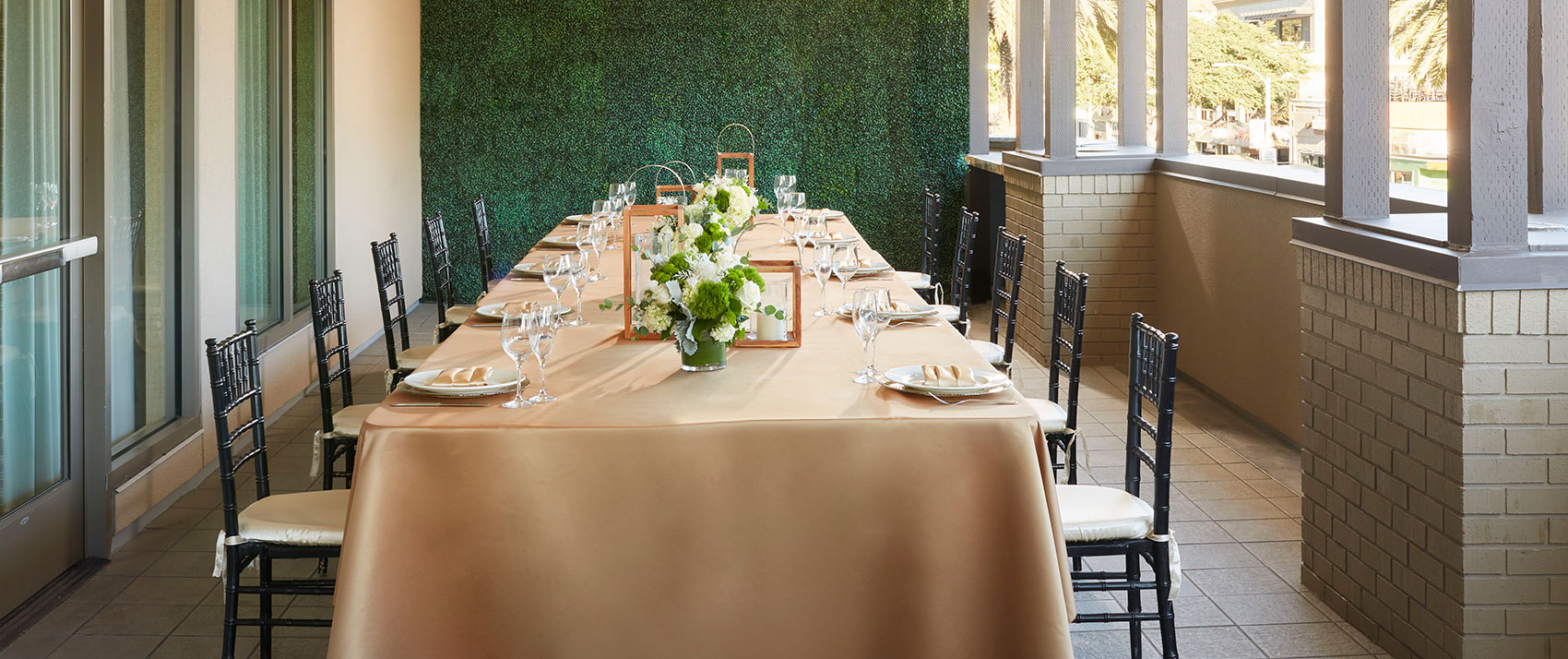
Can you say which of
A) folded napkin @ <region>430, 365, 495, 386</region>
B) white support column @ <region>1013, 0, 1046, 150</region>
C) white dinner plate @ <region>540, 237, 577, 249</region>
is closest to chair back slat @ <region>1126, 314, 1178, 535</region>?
folded napkin @ <region>430, 365, 495, 386</region>

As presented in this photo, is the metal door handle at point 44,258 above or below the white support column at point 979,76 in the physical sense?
below

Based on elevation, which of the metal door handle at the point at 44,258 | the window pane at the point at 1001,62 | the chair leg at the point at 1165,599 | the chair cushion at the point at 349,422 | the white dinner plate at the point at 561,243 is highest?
the window pane at the point at 1001,62

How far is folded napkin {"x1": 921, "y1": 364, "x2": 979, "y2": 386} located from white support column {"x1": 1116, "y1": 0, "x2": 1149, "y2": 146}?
5022 millimetres

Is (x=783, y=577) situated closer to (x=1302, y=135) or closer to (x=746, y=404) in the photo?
(x=746, y=404)

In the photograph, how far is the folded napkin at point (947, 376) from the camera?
2787 millimetres

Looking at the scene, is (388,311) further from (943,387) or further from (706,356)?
(943,387)

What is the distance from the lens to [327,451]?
3.80 m

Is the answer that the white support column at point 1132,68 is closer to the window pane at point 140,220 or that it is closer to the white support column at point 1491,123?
the white support column at point 1491,123

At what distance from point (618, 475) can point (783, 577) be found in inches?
15.4

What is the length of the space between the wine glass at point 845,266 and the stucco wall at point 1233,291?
1.77 metres

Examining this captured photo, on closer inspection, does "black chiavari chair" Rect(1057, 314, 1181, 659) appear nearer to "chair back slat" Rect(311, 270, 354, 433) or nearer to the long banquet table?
the long banquet table

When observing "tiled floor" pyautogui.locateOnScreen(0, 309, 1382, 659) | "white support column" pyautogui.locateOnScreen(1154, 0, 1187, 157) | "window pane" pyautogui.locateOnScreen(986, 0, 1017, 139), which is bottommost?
"tiled floor" pyautogui.locateOnScreen(0, 309, 1382, 659)

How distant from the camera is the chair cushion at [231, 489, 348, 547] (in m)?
2.82

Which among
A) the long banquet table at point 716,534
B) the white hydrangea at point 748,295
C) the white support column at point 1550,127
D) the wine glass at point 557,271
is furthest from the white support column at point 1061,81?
the long banquet table at point 716,534
